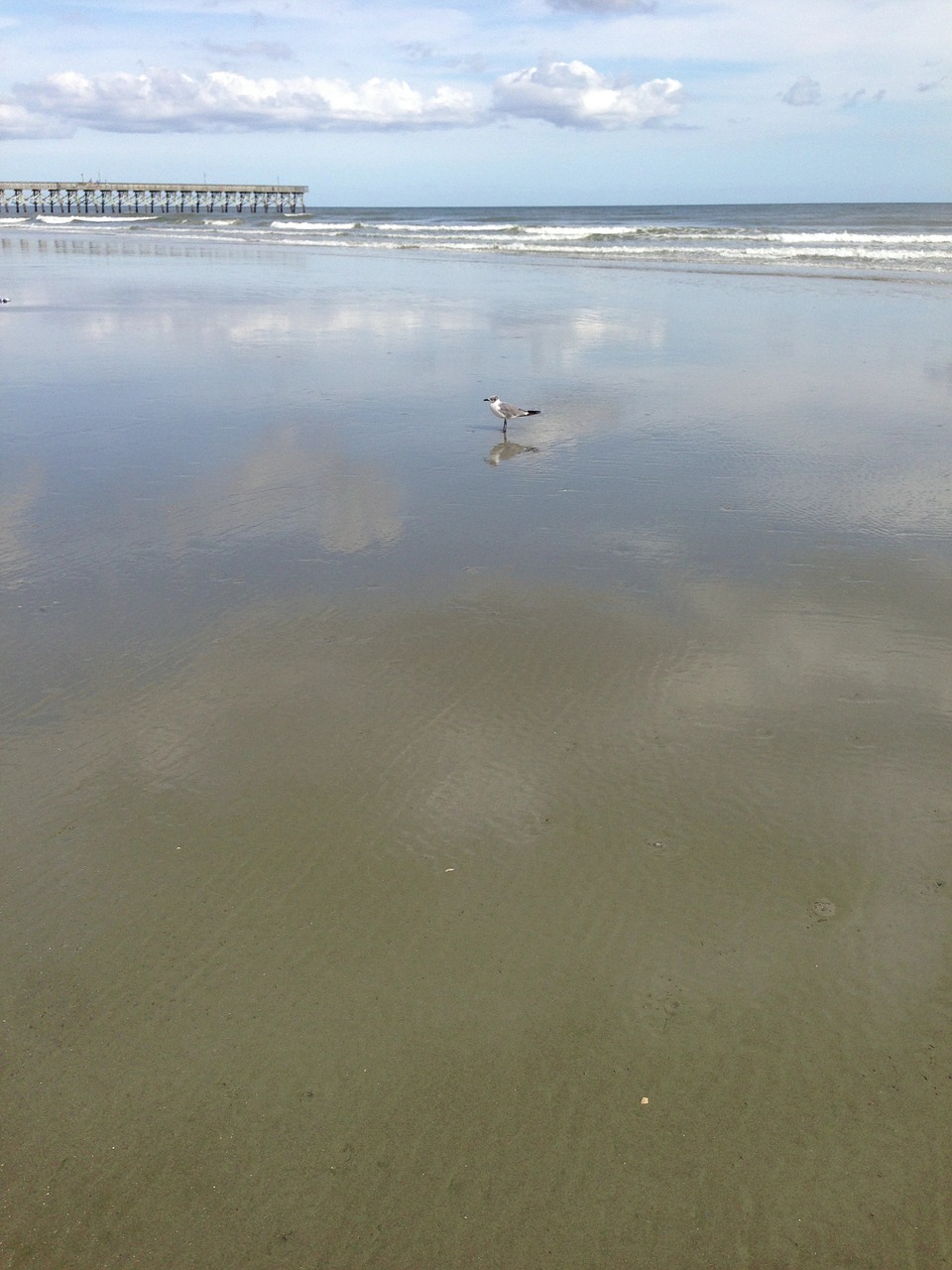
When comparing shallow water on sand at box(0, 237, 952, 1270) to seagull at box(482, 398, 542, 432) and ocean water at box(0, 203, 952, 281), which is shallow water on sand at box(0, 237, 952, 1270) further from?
ocean water at box(0, 203, 952, 281)

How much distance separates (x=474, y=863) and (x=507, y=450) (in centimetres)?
620

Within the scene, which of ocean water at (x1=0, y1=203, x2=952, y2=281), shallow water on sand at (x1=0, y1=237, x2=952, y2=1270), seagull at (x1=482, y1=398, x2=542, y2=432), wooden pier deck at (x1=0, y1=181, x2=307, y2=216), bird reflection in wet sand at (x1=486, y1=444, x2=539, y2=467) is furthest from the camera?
wooden pier deck at (x1=0, y1=181, x2=307, y2=216)

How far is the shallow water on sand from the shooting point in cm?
262

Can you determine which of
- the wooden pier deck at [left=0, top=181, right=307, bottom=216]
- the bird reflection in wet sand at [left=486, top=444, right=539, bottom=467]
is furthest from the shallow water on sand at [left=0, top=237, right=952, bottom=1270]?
the wooden pier deck at [left=0, top=181, right=307, bottom=216]

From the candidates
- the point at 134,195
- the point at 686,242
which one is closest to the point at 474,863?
the point at 686,242

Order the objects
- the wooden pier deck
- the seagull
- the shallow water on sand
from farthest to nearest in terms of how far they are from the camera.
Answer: the wooden pier deck → the seagull → the shallow water on sand

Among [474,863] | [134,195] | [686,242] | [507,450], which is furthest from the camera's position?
[134,195]

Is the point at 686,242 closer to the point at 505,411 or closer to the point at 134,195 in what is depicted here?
the point at 505,411

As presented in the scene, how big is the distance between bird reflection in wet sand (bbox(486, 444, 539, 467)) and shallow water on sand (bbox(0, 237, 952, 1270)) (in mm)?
322

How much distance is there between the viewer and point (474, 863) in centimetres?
375

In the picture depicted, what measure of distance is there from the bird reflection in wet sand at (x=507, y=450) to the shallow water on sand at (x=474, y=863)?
1.06 ft

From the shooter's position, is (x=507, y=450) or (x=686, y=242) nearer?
(x=507, y=450)

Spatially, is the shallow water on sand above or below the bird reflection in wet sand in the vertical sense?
below

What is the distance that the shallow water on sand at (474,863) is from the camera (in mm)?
2621
